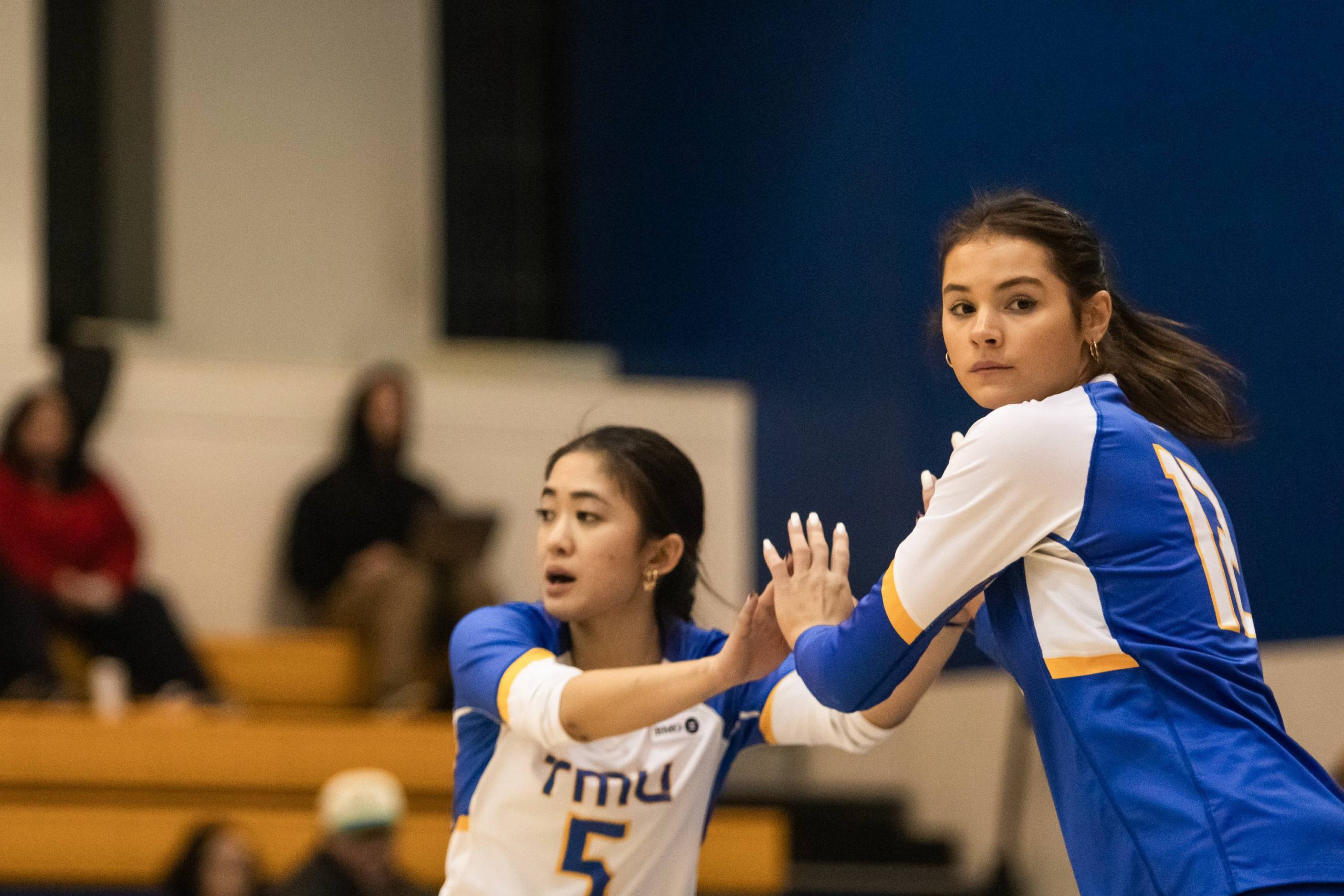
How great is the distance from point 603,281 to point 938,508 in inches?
288

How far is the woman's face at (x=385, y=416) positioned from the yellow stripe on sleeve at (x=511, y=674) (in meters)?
4.98

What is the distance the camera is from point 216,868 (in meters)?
5.21

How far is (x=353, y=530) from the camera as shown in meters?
7.15

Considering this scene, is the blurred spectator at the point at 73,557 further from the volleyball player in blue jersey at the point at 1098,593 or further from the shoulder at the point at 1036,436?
the shoulder at the point at 1036,436

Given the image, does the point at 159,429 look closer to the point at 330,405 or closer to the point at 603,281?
the point at 330,405

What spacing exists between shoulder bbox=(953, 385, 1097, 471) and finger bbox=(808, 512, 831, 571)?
33cm

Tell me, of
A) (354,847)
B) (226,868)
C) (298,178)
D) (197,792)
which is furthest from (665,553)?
(298,178)

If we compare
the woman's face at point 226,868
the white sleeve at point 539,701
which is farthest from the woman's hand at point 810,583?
the woman's face at point 226,868

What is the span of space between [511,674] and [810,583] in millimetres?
455

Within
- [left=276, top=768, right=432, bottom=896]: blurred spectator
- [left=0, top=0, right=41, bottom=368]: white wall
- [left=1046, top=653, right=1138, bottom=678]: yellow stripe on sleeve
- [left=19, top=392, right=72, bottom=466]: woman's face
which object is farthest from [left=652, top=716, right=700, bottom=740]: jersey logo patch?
[left=0, top=0, right=41, bottom=368]: white wall

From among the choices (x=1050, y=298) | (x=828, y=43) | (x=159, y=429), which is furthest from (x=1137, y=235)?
(x=159, y=429)

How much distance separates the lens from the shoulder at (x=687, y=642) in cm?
260

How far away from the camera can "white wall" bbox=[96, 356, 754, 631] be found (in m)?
7.34

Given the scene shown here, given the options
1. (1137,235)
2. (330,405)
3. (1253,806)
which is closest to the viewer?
(1253,806)
